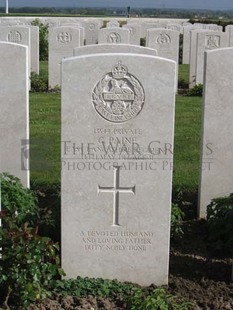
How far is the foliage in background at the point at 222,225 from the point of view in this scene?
538 centimetres

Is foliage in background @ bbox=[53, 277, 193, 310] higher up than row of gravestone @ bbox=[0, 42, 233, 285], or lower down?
lower down

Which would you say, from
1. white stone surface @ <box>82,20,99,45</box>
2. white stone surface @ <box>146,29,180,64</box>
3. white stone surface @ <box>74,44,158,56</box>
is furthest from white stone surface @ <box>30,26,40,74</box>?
white stone surface @ <box>74,44,158,56</box>

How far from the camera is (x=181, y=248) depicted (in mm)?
5625

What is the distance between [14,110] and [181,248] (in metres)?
2.02

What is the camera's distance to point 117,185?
15.4 ft

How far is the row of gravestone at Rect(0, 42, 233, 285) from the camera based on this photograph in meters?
4.49

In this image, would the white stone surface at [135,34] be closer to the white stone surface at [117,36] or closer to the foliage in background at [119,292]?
the white stone surface at [117,36]

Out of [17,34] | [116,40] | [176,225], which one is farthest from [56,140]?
[116,40]

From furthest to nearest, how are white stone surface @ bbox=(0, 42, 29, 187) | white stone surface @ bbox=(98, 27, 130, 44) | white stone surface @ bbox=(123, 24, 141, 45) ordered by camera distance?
white stone surface @ bbox=(123, 24, 141, 45) → white stone surface @ bbox=(98, 27, 130, 44) → white stone surface @ bbox=(0, 42, 29, 187)

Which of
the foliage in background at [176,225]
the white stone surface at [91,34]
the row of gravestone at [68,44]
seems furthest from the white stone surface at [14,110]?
the white stone surface at [91,34]

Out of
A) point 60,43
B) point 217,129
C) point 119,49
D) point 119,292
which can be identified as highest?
point 60,43

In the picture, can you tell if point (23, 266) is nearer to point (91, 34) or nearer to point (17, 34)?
point (17, 34)

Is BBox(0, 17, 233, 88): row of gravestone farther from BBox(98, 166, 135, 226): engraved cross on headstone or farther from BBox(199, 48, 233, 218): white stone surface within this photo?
BBox(98, 166, 135, 226): engraved cross on headstone

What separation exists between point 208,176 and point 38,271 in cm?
258
